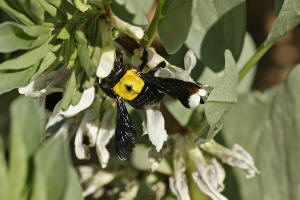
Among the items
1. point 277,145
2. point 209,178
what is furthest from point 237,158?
point 277,145

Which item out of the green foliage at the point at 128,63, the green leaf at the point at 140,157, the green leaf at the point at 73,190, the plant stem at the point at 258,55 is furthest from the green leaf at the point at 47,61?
the green leaf at the point at 140,157

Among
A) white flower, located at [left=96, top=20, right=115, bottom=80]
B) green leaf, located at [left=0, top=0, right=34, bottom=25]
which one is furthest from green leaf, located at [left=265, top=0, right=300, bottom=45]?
green leaf, located at [left=0, top=0, right=34, bottom=25]

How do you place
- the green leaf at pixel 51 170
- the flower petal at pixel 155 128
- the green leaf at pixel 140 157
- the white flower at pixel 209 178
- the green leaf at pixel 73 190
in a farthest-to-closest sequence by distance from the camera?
the green leaf at pixel 140 157, the white flower at pixel 209 178, the flower petal at pixel 155 128, the green leaf at pixel 73 190, the green leaf at pixel 51 170

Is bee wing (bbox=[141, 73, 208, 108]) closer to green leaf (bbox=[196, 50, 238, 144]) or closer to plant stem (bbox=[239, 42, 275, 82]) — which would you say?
green leaf (bbox=[196, 50, 238, 144])

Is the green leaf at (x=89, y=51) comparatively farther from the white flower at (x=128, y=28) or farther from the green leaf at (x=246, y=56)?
the green leaf at (x=246, y=56)

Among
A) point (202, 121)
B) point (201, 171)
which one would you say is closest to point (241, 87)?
point (202, 121)

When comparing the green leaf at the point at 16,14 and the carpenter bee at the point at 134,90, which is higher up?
the green leaf at the point at 16,14
